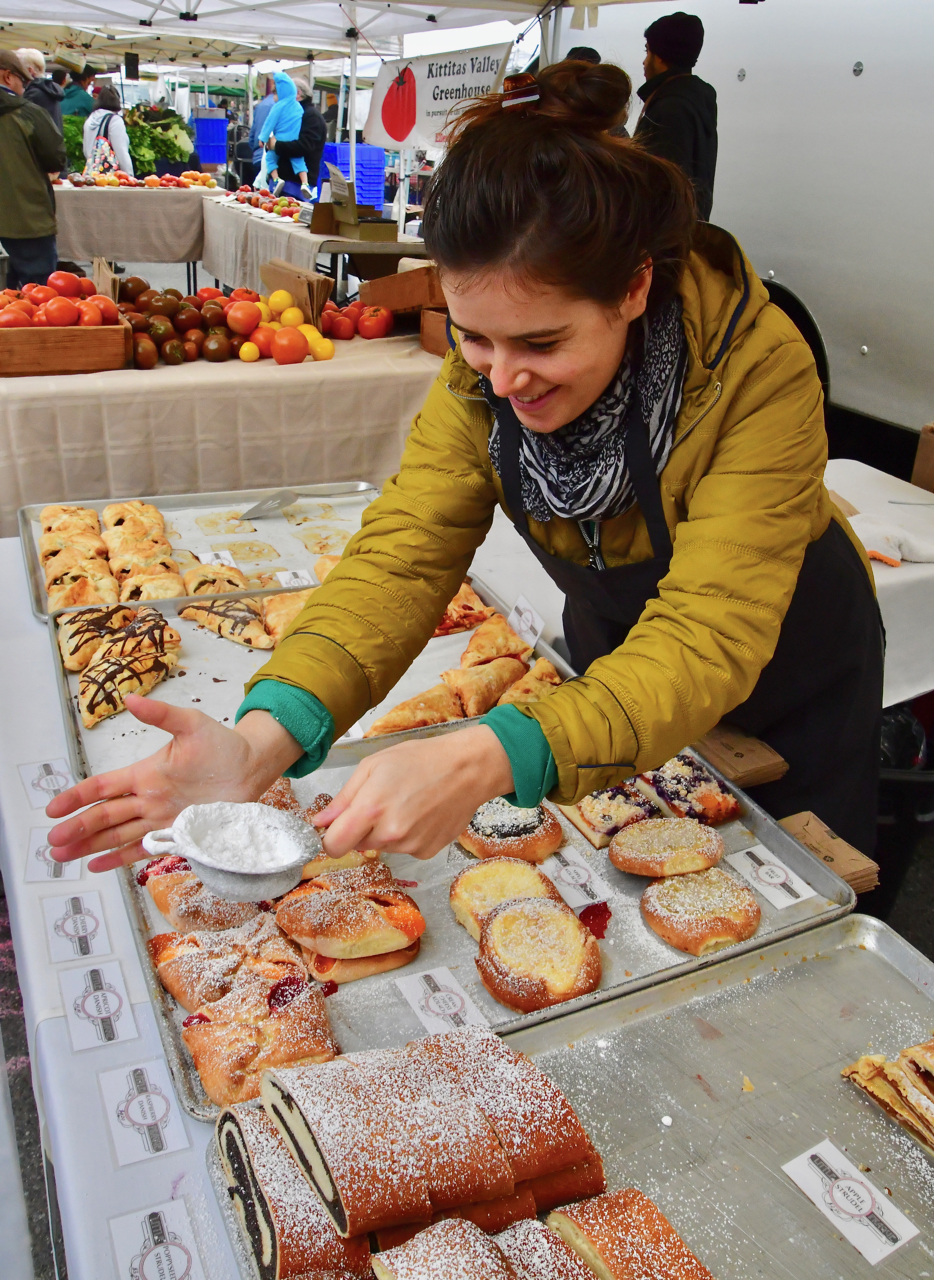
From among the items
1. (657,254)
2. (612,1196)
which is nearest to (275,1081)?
(612,1196)

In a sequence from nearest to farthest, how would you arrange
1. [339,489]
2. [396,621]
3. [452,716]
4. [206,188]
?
[396,621], [452,716], [339,489], [206,188]

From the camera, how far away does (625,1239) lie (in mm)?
1099

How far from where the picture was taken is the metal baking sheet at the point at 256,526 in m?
3.15

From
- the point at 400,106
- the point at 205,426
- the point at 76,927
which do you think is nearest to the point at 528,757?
the point at 76,927

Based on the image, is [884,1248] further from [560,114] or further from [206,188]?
[206,188]

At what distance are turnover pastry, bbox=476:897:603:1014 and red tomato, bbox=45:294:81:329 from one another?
143 inches

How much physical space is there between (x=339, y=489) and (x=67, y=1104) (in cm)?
274

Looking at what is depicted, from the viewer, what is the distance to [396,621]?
67.7 inches

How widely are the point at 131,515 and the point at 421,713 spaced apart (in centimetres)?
157

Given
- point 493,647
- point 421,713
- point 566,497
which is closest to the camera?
point 566,497

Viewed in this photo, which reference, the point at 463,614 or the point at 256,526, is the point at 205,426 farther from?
the point at 463,614

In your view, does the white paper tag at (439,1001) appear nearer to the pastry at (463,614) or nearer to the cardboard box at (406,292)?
→ the pastry at (463,614)

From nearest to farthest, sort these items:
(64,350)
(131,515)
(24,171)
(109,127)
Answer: (131,515) → (64,350) → (24,171) → (109,127)

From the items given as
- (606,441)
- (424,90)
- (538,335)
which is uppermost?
(424,90)
